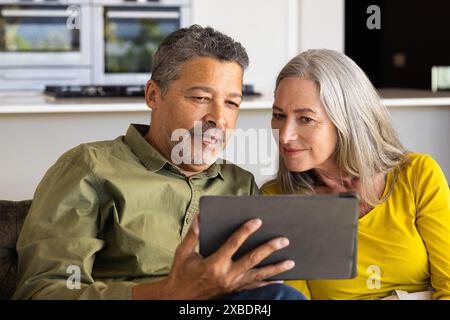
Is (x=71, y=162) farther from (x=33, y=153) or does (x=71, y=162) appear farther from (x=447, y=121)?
(x=447, y=121)

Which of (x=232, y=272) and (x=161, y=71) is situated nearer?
(x=232, y=272)

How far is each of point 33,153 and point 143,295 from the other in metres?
1.57

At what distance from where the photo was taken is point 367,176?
2092 millimetres

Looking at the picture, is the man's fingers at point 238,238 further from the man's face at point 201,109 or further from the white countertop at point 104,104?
the white countertop at point 104,104

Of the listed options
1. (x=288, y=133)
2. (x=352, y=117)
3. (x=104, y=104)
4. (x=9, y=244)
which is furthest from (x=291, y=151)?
(x=104, y=104)

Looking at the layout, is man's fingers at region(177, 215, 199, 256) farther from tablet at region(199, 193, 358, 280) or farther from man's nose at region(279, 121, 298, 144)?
man's nose at region(279, 121, 298, 144)

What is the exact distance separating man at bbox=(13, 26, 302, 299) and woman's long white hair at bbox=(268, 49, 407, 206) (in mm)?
170

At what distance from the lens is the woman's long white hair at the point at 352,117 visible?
6.63 feet

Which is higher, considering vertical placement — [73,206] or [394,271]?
[73,206]

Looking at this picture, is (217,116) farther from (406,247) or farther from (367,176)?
(406,247)

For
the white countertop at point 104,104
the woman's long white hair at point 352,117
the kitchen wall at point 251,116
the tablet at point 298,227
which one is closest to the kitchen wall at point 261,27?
the kitchen wall at point 251,116

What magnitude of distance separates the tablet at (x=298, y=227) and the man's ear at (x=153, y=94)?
0.65m

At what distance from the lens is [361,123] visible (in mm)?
2070
